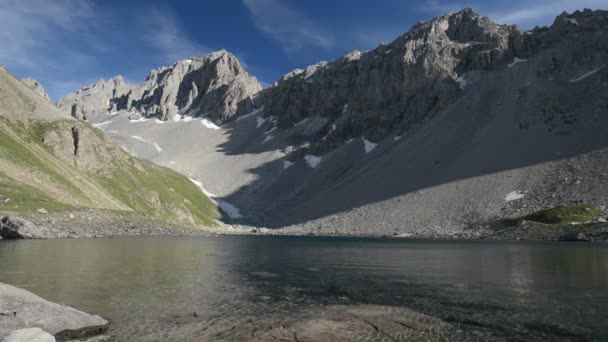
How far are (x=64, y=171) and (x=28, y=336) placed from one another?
95.5m

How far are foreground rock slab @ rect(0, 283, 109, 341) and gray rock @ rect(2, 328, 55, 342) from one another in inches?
62.6

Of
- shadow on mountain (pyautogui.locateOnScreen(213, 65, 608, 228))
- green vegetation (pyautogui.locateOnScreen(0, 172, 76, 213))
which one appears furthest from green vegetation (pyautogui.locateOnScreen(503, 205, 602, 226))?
green vegetation (pyautogui.locateOnScreen(0, 172, 76, 213))

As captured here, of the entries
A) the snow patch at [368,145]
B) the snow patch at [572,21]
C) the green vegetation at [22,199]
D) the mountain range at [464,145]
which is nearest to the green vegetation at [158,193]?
the mountain range at [464,145]

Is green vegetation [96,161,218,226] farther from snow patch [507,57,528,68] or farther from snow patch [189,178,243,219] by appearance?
snow patch [507,57,528,68]

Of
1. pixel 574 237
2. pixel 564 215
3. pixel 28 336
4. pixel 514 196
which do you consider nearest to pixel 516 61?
pixel 514 196

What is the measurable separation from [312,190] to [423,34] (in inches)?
3702

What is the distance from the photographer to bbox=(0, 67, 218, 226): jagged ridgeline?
7988 centimetres

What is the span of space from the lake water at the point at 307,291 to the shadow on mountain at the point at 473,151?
71.9 m

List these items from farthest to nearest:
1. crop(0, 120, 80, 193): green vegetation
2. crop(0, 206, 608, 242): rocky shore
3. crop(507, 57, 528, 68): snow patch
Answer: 1. crop(507, 57, 528, 68): snow patch
2. crop(0, 120, 80, 193): green vegetation
3. crop(0, 206, 608, 242): rocky shore

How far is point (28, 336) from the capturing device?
13.9 m

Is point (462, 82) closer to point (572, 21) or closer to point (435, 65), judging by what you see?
point (435, 65)

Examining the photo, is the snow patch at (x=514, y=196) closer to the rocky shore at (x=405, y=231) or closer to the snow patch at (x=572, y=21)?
the rocky shore at (x=405, y=231)

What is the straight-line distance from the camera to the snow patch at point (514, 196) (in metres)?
101

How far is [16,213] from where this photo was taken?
226 ft
